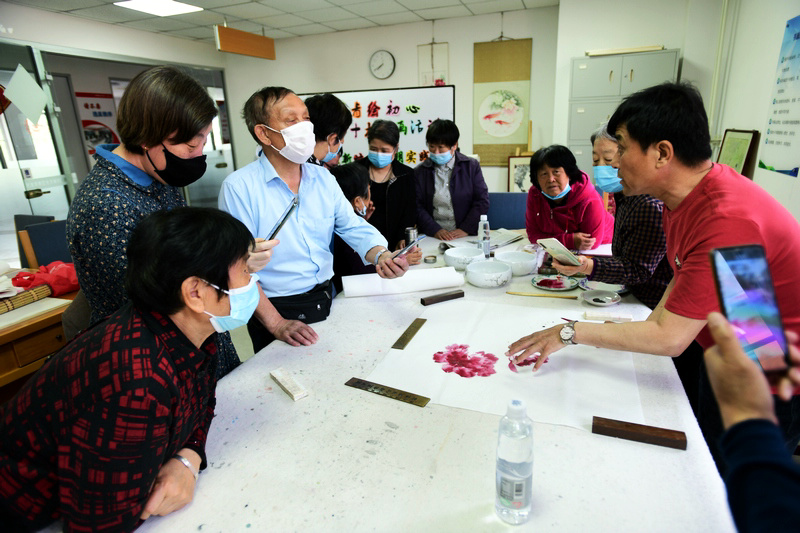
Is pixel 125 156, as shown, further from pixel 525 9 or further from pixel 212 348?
pixel 525 9

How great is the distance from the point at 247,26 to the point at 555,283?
5.72 m

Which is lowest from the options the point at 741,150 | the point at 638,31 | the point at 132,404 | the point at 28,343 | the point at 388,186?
the point at 28,343

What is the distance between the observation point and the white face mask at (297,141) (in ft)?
5.52

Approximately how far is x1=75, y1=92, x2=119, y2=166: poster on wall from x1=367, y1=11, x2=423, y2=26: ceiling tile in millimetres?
4024

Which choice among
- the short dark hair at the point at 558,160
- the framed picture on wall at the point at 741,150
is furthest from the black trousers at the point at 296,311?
the framed picture on wall at the point at 741,150

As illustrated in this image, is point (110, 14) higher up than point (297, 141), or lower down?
higher up

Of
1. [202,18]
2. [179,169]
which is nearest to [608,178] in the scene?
[179,169]

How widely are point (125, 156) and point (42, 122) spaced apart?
4395 mm

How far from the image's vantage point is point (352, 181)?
239 centimetres

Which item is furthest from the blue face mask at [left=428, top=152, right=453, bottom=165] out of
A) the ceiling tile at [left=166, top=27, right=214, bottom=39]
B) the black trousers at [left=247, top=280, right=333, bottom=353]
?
the ceiling tile at [left=166, top=27, right=214, bottom=39]

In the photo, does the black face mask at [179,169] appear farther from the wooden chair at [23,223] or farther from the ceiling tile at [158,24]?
the ceiling tile at [158,24]

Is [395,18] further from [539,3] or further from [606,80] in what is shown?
[606,80]

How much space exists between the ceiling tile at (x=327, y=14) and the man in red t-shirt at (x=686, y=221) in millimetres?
4807

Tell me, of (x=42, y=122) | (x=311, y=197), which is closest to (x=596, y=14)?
(x=311, y=197)
